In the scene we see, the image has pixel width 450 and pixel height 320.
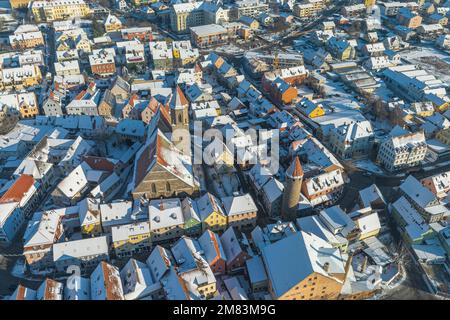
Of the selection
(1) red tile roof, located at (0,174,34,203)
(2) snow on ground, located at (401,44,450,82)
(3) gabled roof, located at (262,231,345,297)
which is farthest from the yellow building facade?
(3) gabled roof, located at (262,231,345,297)

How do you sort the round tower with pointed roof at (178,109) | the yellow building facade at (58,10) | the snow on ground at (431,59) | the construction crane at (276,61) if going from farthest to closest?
the yellow building facade at (58,10), the construction crane at (276,61), the snow on ground at (431,59), the round tower with pointed roof at (178,109)

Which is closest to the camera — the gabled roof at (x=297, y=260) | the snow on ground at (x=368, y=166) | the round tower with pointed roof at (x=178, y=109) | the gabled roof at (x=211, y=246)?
the gabled roof at (x=297, y=260)

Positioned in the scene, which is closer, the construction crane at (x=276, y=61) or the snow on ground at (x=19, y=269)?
the snow on ground at (x=19, y=269)

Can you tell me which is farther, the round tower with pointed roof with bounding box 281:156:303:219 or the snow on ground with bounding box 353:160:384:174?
the snow on ground with bounding box 353:160:384:174

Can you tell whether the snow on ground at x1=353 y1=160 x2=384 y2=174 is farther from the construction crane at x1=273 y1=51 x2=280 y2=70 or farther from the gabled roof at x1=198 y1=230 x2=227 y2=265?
the construction crane at x1=273 y1=51 x2=280 y2=70

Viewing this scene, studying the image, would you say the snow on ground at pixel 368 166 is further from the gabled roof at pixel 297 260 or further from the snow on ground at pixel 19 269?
the snow on ground at pixel 19 269

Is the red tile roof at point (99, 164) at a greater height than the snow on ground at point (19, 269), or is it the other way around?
the red tile roof at point (99, 164)

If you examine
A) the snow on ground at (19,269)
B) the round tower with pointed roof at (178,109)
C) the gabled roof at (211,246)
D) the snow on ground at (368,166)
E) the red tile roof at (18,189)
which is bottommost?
the snow on ground at (19,269)

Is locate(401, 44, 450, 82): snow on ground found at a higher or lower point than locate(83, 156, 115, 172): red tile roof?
higher

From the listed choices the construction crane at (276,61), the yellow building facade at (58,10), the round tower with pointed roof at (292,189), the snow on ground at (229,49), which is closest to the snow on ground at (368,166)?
the round tower with pointed roof at (292,189)

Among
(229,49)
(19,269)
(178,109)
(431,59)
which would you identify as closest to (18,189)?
(19,269)
